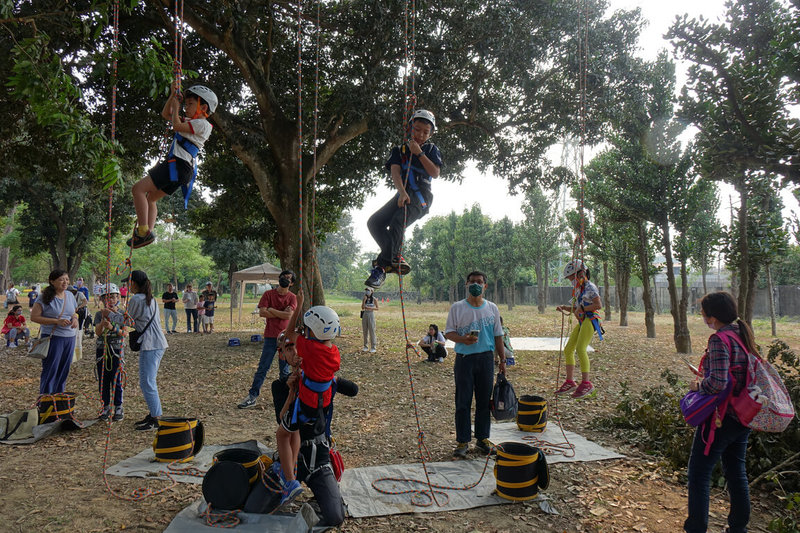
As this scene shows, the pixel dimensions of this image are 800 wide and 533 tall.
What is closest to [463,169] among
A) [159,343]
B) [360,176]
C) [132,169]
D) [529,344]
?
[360,176]

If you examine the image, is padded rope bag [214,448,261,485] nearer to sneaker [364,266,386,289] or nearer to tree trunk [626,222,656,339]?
sneaker [364,266,386,289]

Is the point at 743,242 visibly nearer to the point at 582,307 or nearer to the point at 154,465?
the point at 582,307

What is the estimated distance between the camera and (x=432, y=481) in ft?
17.4

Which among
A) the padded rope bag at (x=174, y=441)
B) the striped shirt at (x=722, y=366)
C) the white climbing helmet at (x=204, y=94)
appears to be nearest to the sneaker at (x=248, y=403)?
the padded rope bag at (x=174, y=441)

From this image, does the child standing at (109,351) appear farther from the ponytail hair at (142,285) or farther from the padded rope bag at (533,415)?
the padded rope bag at (533,415)

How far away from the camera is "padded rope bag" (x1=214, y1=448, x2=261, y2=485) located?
4.50 meters

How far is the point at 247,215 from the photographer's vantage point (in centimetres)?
1794

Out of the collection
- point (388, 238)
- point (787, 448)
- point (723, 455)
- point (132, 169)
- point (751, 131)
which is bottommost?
point (787, 448)

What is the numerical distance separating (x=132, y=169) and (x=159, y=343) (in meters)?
10.7

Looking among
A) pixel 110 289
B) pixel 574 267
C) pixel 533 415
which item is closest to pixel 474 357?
pixel 533 415

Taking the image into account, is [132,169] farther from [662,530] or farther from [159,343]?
[662,530]

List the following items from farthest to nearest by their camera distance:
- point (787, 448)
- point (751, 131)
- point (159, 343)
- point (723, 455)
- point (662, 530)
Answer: point (751, 131)
point (159, 343)
point (787, 448)
point (662, 530)
point (723, 455)

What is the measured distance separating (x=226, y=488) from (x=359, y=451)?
8.12 feet

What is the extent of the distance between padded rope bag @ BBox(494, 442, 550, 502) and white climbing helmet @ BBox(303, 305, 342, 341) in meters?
2.38
